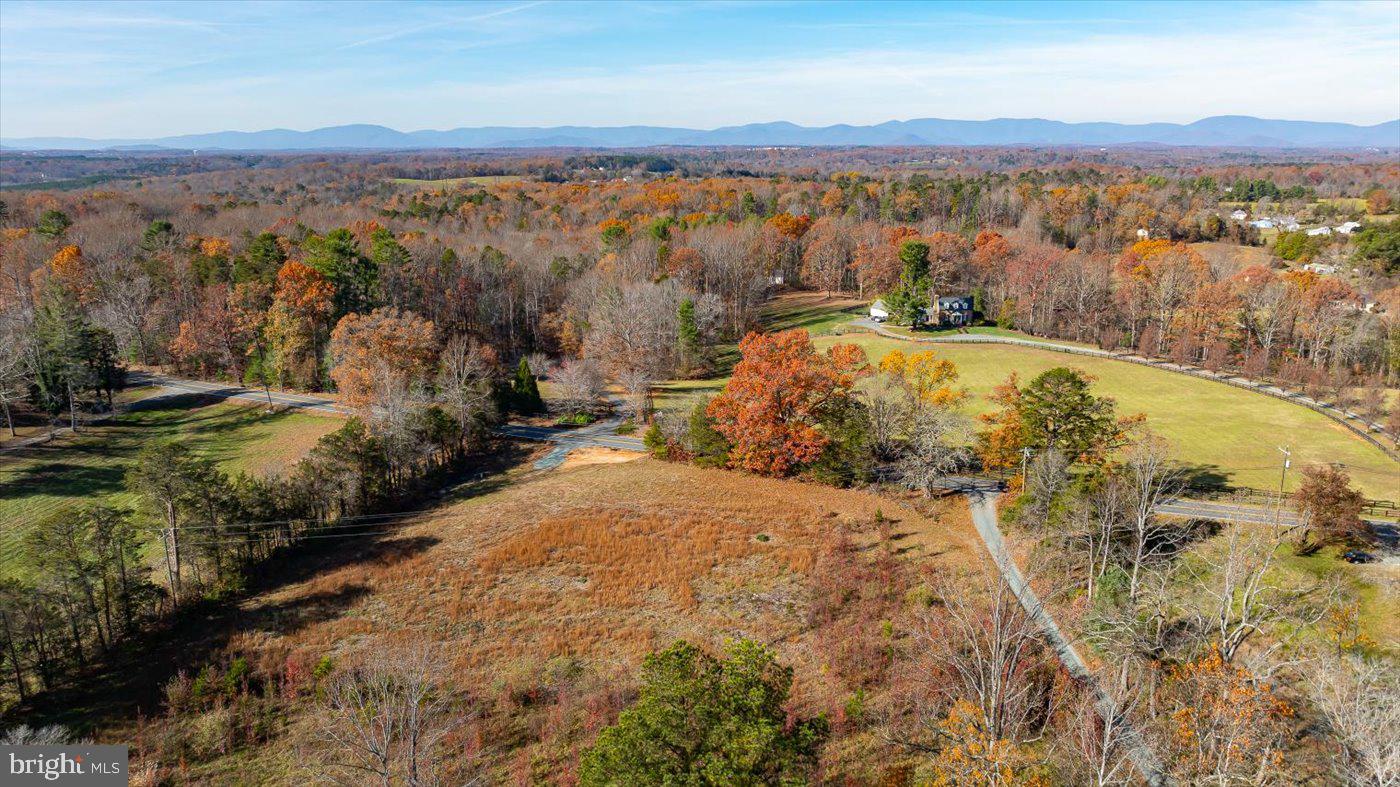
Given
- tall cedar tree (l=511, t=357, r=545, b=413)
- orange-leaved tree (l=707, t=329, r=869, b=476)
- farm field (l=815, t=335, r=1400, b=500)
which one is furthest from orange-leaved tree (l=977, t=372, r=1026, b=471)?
tall cedar tree (l=511, t=357, r=545, b=413)

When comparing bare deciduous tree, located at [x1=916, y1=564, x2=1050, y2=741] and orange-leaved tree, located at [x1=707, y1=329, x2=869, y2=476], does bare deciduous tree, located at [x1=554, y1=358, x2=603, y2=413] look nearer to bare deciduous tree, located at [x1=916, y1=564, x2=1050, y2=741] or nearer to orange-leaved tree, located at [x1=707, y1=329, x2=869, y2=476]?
orange-leaved tree, located at [x1=707, y1=329, x2=869, y2=476]

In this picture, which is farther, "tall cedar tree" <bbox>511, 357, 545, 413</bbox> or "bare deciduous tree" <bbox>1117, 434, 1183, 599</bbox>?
"tall cedar tree" <bbox>511, 357, 545, 413</bbox>

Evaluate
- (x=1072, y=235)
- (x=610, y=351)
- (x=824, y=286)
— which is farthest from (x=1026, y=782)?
(x=1072, y=235)

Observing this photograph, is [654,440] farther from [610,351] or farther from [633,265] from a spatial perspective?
[633,265]

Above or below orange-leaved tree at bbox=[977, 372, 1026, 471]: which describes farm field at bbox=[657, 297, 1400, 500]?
below

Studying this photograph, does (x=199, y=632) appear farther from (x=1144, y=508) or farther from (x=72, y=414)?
(x=1144, y=508)

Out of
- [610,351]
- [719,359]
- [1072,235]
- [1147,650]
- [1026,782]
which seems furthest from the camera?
[1072,235]
